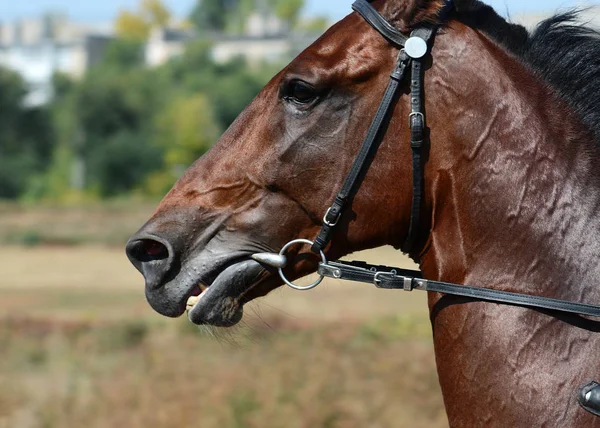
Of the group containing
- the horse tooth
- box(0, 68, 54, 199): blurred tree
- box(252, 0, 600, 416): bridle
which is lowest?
box(0, 68, 54, 199): blurred tree

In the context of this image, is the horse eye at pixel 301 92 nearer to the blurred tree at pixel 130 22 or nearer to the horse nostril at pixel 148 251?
the horse nostril at pixel 148 251

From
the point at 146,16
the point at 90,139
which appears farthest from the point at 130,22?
the point at 90,139

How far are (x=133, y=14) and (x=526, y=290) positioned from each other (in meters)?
113

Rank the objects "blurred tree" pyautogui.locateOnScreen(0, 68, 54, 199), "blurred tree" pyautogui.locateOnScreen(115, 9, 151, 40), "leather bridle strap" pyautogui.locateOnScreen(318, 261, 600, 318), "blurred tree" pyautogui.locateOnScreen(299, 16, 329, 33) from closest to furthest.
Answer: "leather bridle strap" pyautogui.locateOnScreen(318, 261, 600, 318), "blurred tree" pyautogui.locateOnScreen(0, 68, 54, 199), "blurred tree" pyautogui.locateOnScreen(299, 16, 329, 33), "blurred tree" pyautogui.locateOnScreen(115, 9, 151, 40)

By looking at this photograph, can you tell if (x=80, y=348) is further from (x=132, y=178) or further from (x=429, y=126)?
(x=132, y=178)

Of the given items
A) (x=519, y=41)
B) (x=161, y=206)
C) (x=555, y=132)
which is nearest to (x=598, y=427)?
(x=555, y=132)

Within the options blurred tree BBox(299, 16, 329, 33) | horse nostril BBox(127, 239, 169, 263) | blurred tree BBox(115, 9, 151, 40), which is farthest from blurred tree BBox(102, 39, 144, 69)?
horse nostril BBox(127, 239, 169, 263)

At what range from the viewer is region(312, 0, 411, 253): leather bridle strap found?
8.96 feet

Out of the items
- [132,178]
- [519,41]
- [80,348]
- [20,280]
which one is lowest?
[132,178]

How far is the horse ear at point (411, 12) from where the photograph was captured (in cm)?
276

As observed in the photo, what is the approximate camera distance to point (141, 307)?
22406mm

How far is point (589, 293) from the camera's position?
2.61m

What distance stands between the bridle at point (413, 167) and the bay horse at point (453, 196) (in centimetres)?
3

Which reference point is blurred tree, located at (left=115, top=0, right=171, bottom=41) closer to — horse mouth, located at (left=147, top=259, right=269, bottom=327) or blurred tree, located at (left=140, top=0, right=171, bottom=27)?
blurred tree, located at (left=140, top=0, right=171, bottom=27)
